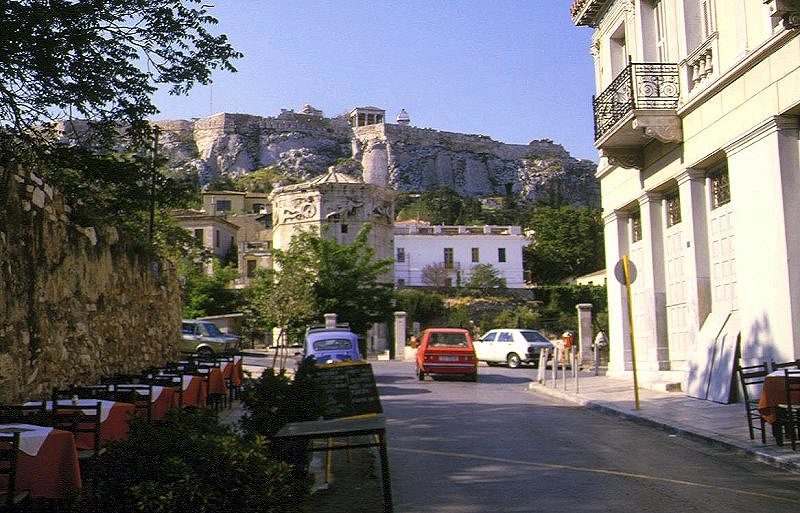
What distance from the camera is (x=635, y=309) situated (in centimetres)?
2080

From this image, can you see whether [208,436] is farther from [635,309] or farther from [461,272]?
[461,272]

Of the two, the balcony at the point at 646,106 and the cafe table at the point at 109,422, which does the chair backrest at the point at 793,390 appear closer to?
the cafe table at the point at 109,422

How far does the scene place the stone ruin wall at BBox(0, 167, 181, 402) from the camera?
866cm

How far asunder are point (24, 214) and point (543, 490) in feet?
21.9

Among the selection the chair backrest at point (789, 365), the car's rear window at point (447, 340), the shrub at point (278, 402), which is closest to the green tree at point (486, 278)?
the car's rear window at point (447, 340)

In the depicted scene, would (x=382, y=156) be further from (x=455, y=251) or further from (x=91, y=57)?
(x=91, y=57)

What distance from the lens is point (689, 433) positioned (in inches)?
437

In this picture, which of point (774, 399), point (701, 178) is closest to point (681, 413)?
point (774, 399)

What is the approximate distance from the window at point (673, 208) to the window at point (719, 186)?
1572mm

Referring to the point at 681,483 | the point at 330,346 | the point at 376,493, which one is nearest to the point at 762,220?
the point at 681,483

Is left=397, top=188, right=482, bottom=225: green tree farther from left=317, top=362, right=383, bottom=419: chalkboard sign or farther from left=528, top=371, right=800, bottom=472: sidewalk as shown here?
left=317, top=362, right=383, bottom=419: chalkboard sign

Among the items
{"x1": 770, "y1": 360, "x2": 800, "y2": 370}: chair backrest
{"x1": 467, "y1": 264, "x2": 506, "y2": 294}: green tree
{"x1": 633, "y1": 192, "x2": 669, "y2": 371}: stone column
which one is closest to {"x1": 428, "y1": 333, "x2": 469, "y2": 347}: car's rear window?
{"x1": 633, "y1": 192, "x2": 669, "y2": 371}: stone column

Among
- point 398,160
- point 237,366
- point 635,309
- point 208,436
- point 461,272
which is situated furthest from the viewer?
point 398,160

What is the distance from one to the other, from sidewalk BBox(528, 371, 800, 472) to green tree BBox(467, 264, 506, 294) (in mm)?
49055
